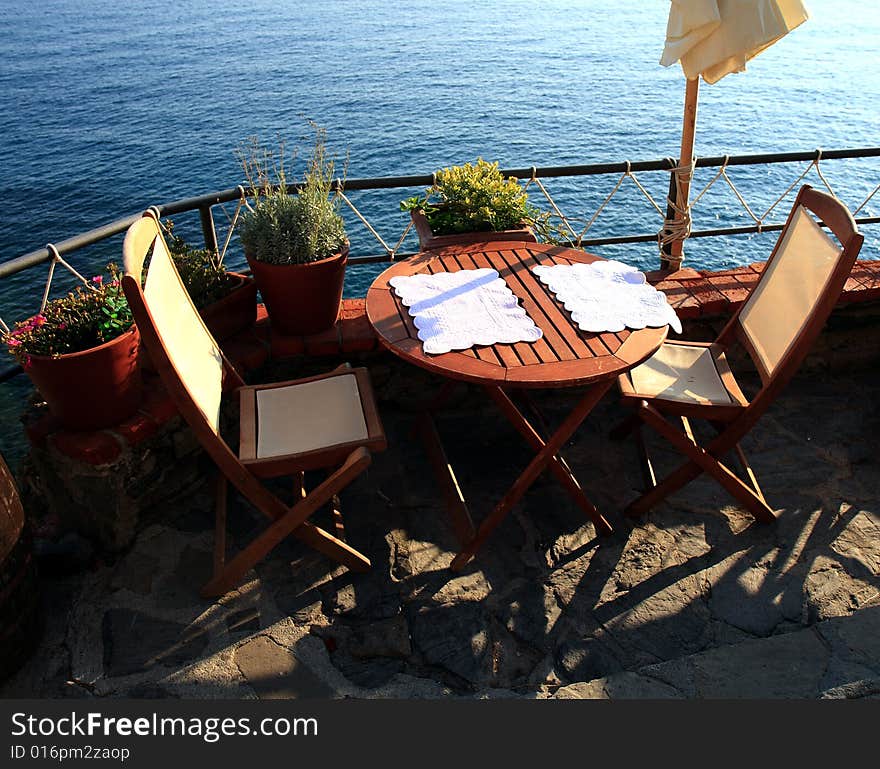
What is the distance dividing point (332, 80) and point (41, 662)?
71.5 feet

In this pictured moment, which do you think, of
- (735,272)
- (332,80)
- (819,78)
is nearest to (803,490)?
(735,272)

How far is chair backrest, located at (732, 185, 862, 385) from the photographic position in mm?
2752

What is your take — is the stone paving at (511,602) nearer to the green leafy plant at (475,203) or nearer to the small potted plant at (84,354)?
the small potted plant at (84,354)

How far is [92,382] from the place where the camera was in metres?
2.73

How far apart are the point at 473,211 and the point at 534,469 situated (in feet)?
4.65

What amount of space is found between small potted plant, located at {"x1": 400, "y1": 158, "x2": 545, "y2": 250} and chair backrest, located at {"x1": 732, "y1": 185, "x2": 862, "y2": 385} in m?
1.09

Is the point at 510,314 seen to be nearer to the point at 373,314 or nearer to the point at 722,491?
the point at 373,314

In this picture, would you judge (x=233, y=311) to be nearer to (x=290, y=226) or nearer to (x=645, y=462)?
(x=290, y=226)

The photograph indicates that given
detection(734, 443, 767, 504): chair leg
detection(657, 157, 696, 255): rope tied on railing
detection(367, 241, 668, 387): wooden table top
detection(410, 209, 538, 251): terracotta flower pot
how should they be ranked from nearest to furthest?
1. detection(367, 241, 668, 387): wooden table top
2. detection(734, 443, 767, 504): chair leg
3. detection(410, 209, 538, 251): terracotta flower pot
4. detection(657, 157, 696, 255): rope tied on railing

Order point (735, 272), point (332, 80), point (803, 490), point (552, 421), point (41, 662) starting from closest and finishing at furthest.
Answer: point (41, 662)
point (803, 490)
point (552, 421)
point (735, 272)
point (332, 80)

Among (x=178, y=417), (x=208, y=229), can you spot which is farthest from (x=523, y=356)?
(x=208, y=229)

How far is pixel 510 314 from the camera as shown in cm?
295

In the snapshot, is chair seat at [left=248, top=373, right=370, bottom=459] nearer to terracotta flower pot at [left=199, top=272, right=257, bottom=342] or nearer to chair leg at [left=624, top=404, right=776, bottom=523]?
terracotta flower pot at [left=199, top=272, right=257, bottom=342]

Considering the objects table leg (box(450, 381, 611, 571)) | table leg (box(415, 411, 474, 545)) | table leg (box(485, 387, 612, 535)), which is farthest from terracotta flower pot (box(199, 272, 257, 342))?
table leg (box(450, 381, 611, 571))
